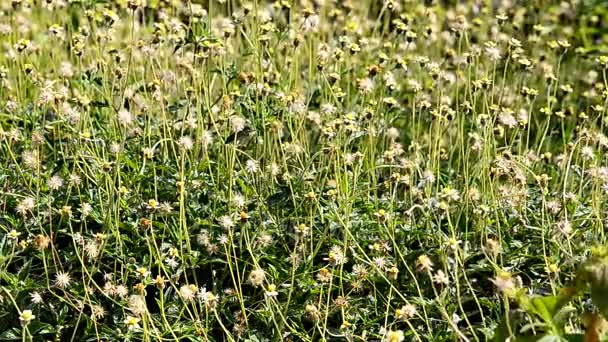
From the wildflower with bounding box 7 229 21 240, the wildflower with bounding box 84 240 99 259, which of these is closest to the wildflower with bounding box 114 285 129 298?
the wildflower with bounding box 84 240 99 259

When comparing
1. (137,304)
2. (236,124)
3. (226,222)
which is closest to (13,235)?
(137,304)

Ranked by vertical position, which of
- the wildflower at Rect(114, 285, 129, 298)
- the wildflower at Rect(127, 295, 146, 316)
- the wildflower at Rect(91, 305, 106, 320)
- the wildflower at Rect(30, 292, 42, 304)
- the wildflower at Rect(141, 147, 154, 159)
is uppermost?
the wildflower at Rect(141, 147, 154, 159)

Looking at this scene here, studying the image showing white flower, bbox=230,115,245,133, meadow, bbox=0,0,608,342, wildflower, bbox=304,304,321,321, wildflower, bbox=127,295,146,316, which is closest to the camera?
wildflower, bbox=127,295,146,316

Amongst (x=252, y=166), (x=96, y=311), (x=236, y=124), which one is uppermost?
(x=236, y=124)

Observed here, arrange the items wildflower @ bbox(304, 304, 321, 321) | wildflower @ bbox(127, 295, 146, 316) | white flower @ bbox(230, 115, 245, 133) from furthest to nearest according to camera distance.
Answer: white flower @ bbox(230, 115, 245, 133), wildflower @ bbox(304, 304, 321, 321), wildflower @ bbox(127, 295, 146, 316)

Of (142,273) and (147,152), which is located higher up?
(147,152)

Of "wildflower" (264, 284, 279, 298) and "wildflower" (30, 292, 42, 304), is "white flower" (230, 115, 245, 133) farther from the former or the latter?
"wildflower" (30, 292, 42, 304)

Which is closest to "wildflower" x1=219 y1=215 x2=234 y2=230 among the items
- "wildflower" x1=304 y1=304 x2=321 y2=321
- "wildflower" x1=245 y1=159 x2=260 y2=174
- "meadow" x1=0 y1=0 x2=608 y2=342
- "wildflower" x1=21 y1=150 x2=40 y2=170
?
"meadow" x1=0 y1=0 x2=608 y2=342

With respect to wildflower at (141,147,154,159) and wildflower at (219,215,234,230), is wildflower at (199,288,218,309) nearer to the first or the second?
wildflower at (219,215,234,230)

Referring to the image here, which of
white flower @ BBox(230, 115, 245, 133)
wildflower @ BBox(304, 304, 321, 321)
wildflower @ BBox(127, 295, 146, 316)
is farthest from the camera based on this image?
white flower @ BBox(230, 115, 245, 133)

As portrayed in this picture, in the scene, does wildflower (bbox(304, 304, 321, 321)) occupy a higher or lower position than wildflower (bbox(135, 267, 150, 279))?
lower

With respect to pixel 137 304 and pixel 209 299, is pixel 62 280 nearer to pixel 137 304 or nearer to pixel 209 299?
pixel 137 304

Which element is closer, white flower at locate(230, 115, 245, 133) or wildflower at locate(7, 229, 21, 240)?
wildflower at locate(7, 229, 21, 240)

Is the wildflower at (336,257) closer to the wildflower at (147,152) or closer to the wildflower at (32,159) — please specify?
the wildflower at (147,152)
